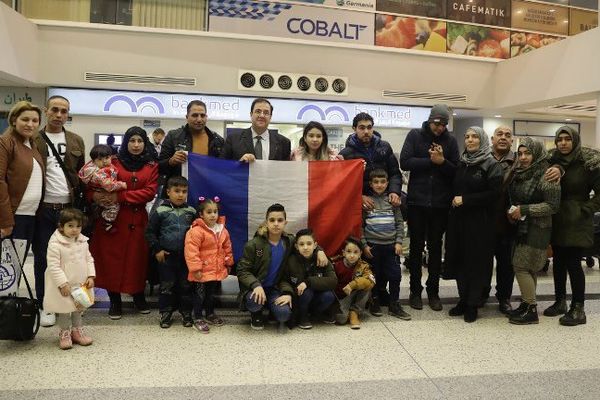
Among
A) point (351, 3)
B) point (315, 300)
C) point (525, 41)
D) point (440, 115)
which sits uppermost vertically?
point (351, 3)

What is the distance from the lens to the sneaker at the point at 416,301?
3.69 metres

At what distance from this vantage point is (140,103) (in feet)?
25.9

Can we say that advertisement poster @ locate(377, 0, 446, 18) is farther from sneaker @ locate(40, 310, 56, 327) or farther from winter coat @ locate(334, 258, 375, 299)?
sneaker @ locate(40, 310, 56, 327)

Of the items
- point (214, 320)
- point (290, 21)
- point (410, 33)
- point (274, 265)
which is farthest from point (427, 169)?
point (410, 33)

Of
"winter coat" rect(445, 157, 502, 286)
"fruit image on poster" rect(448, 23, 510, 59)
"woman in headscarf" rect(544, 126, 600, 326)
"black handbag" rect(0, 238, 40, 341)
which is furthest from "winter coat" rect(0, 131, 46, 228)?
"fruit image on poster" rect(448, 23, 510, 59)

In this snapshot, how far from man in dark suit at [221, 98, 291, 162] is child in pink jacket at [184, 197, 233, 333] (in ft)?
1.83

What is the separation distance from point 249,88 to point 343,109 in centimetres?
188

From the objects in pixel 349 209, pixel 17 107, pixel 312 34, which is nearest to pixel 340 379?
pixel 349 209

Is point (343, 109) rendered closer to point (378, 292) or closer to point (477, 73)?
point (477, 73)

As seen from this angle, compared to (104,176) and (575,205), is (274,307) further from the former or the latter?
(575,205)

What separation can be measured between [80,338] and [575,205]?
140 inches

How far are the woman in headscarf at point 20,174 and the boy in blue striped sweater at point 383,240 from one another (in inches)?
91.3

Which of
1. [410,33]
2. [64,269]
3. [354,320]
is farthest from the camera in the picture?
[410,33]

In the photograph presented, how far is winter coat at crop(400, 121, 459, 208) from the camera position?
11.7 ft
